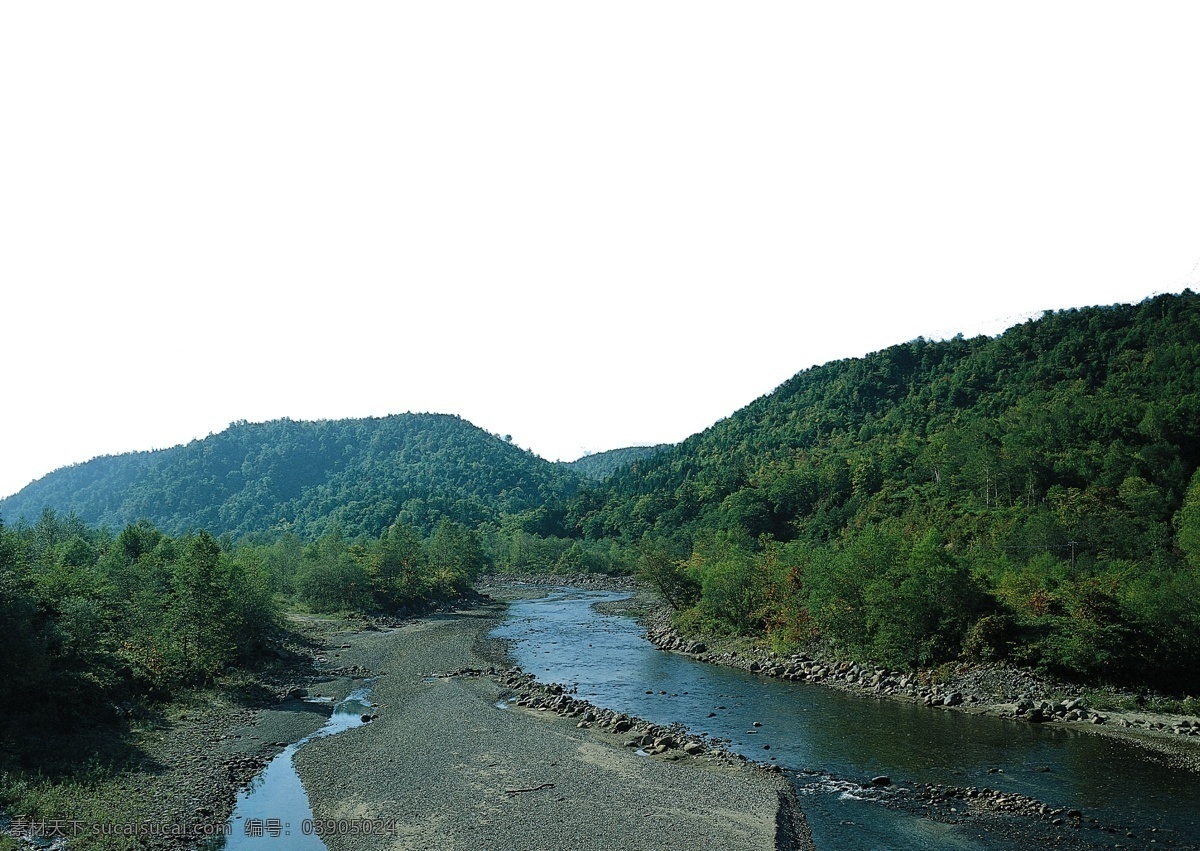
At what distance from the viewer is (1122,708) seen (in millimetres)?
36969

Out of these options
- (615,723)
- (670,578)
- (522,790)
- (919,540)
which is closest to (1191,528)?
(919,540)

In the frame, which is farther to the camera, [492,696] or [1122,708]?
[492,696]

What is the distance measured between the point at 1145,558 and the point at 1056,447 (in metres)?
37.0

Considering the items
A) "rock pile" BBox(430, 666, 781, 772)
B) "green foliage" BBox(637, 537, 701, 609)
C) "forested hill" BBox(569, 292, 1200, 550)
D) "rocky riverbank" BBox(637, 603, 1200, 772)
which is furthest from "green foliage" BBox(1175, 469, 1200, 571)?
"green foliage" BBox(637, 537, 701, 609)

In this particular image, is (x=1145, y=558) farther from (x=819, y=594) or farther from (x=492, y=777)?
(x=492, y=777)

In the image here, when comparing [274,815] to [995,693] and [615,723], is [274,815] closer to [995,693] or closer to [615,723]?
[615,723]

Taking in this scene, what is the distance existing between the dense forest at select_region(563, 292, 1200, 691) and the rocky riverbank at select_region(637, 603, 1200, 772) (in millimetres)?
1691

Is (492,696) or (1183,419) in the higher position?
(1183,419)

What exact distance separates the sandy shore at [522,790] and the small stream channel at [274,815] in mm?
593

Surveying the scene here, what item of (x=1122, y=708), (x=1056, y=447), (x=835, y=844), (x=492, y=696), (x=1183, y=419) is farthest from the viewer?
(x=1056, y=447)

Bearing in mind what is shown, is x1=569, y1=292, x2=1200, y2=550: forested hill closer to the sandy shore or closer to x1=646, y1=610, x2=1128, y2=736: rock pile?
x1=646, y1=610, x2=1128, y2=736: rock pile

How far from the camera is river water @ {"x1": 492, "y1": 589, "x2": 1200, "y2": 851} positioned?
24.0 m

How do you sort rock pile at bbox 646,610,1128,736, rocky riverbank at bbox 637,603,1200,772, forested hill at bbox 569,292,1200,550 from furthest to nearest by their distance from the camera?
forested hill at bbox 569,292,1200,550 → rock pile at bbox 646,610,1128,736 → rocky riverbank at bbox 637,603,1200,772

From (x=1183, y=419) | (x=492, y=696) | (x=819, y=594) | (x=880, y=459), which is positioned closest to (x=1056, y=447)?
(x=1183, y=419)
